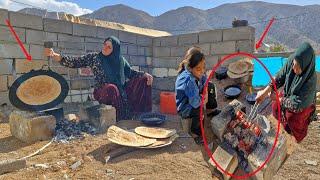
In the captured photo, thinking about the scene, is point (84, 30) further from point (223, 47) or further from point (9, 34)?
point (223, 47)

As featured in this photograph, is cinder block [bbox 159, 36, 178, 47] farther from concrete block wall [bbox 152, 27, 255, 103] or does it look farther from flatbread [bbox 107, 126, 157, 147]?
flatbread [bbox 107, 126, 157, 147]

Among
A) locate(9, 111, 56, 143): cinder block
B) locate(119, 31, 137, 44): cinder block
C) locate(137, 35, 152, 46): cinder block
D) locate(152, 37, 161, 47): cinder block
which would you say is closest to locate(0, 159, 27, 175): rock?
locate(9, 111, 56, 143): cinder block

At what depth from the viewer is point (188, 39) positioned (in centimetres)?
832

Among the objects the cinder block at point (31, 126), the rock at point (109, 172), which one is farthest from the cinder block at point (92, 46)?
the rock at point (109, 172)

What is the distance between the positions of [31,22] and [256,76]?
5.34 meters

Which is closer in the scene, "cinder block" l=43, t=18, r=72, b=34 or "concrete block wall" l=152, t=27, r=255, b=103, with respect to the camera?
"cinder block" l=43, t=18, r=72, b=34

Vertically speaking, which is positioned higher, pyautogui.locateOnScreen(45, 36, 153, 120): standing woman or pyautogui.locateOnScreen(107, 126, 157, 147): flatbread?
pyautogui.locateOnScreen(45, 36, 153, 120): standing woman

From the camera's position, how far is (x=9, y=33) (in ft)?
19.9

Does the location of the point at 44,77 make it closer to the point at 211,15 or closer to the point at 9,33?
the point at 9,33

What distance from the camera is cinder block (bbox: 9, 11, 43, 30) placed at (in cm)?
611

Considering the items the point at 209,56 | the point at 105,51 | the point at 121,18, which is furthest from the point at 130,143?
the point at 121,18

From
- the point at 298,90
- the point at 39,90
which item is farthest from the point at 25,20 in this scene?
the point at 298,90

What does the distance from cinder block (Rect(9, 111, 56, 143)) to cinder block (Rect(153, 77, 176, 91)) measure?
4.32m

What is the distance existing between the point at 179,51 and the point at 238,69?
2276 millimetres
